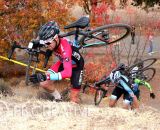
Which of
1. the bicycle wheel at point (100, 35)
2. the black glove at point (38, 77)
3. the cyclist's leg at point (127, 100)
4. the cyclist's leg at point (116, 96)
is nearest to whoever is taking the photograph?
the black glove at point (38, 77)

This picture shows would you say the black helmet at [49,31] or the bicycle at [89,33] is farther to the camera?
the bicycle at [89,33]

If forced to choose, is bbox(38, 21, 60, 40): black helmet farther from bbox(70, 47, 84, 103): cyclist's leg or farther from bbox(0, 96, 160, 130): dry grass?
bbox(0, 96, 160, 130): dry grass

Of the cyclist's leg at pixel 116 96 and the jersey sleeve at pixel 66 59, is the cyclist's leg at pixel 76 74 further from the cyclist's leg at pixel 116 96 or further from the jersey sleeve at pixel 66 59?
the cyclist's leg at pixel 116 96

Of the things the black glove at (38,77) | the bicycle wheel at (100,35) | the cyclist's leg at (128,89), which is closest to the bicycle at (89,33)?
the bicycle wheel at (100,35)

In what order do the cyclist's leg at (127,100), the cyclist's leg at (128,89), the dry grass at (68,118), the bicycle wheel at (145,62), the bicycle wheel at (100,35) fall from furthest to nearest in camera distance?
1. the bicycle wheel at (145,62)
2. the cyclist's leg at (127,100)
3. the cyclist's leg at (128,89)
4. the bicycle wheel at (100,35)
5. the dry grass at (68,118)

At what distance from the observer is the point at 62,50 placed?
6871mm

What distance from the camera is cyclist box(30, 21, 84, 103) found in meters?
6.68

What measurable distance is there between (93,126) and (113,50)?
1158 cm

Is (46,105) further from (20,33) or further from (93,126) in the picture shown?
(20,33)

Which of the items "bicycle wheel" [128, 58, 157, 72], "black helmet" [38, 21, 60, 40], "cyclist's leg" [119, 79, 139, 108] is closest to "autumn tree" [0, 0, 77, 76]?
"bicycle wheel" [128, 58, 157, 72]

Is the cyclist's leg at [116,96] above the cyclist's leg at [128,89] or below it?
below

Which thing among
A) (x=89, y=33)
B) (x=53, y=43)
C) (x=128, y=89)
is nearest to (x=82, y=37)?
(x=89, y=33)

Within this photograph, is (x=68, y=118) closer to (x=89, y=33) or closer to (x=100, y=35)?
(x=89, y=33)

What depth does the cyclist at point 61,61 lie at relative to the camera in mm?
6680
